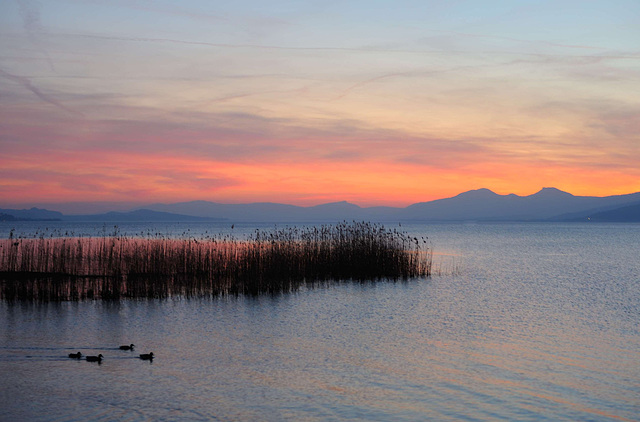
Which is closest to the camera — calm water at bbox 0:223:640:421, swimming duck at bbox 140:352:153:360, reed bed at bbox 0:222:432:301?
calm water at bbox 0:223:640:421

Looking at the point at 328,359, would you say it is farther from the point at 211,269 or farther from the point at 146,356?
the point at 211,269

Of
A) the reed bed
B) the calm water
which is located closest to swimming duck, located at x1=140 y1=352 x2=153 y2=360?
the calm water

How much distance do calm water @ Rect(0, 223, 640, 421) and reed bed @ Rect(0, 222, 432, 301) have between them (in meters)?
1.24

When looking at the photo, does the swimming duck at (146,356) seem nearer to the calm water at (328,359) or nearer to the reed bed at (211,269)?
the calm water at (328,359)

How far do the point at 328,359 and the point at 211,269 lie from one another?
1002 centimetres

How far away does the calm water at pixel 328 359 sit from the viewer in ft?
24.4

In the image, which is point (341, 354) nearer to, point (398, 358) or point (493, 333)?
point (398, 358)

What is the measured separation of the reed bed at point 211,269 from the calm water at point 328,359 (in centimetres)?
124

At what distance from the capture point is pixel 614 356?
1029cm

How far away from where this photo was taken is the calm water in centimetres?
744

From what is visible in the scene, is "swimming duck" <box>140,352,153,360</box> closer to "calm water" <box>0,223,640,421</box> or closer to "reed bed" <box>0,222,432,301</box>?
"calm water" <box>0,223,640,421</box>

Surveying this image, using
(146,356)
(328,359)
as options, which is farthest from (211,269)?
(328,359)

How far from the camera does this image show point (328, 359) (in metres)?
9.93

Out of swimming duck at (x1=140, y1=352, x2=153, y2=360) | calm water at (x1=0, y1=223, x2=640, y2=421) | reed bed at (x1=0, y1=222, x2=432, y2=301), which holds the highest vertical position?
reed bed at (x1=0, y1=222, x2=432, y2=301)
